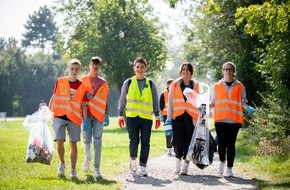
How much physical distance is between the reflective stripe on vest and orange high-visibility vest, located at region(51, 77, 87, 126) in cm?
114

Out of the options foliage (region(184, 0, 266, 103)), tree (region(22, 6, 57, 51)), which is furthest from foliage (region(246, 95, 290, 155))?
tree (region(22, 6, 57, 51))

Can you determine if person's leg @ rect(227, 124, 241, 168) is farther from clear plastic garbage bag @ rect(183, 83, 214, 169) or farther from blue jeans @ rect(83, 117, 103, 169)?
blue jeans @ rect(83, 117, 103, 169)

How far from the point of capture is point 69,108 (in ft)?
29.0

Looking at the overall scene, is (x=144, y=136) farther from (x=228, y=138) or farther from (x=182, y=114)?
(x=228, y=138)

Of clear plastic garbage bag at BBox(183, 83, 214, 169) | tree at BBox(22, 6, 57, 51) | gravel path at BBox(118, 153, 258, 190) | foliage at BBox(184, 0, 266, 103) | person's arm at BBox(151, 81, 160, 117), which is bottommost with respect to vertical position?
gravel path at BBox(118, 153, 258, 190)

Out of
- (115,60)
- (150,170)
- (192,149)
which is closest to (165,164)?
(150,170)

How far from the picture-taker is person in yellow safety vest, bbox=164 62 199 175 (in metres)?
9.82

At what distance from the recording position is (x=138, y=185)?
27.9 feet

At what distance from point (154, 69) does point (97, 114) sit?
30.6 metres

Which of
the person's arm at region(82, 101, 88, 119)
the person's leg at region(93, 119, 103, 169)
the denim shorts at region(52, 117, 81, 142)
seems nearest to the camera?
the denim shorts at region(52, 117, 81, 142)

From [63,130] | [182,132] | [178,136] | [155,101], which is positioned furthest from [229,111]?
[63,130]

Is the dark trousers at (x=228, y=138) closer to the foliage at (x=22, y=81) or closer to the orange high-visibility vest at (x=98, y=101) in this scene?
the orange high-visibility vest at (x=98, y=101)

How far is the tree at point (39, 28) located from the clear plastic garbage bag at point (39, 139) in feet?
316

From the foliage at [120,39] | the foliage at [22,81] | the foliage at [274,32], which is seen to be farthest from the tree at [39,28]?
the foliage at [274,32]
